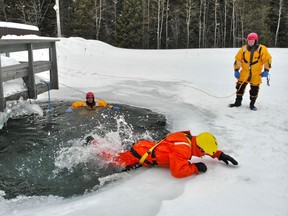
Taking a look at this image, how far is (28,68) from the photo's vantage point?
6.61 metres

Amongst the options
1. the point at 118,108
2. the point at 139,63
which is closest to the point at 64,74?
the point at 139,63

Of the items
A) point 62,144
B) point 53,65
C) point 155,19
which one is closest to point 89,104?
point 53,65

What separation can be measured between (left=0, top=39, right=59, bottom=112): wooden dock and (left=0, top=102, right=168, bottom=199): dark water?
0.58 m

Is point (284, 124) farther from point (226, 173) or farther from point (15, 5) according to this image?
point (15, 5)

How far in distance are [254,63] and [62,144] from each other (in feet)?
14.4

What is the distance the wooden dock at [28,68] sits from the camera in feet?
18.4

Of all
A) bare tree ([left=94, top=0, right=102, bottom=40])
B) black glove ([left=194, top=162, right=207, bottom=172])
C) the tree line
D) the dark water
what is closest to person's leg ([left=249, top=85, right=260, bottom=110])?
the dark water

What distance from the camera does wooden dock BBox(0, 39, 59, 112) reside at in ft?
18.4

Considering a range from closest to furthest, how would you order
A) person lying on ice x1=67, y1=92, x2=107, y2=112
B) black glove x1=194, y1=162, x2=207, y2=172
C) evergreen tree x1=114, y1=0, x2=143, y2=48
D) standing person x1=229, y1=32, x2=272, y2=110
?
black glove x1=194, y1=162, x2=207, y2=172
standing person x1=229, y1=32, x2=272, y2=110
person lying on ice x1=67, y1=92, x2=107, y2=112
evergreen tree x1=114, y1=0, x2=143, y2=48

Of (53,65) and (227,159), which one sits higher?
(53,65)

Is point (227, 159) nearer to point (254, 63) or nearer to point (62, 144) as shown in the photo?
point (62, 144)

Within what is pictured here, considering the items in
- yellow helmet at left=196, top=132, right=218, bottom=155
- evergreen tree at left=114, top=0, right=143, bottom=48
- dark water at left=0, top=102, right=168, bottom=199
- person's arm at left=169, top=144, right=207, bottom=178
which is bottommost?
dark water at left=0, top=102, right=168, bottom=199

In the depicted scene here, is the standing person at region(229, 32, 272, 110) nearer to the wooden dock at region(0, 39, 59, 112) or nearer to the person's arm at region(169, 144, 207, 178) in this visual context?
the person's arm at region(169, 144, 207, 178)

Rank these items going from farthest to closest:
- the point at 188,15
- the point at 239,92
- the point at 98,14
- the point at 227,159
A: the point at 98,14 → the point at 188,15 → the point at 239,92 → the point at 227,159
